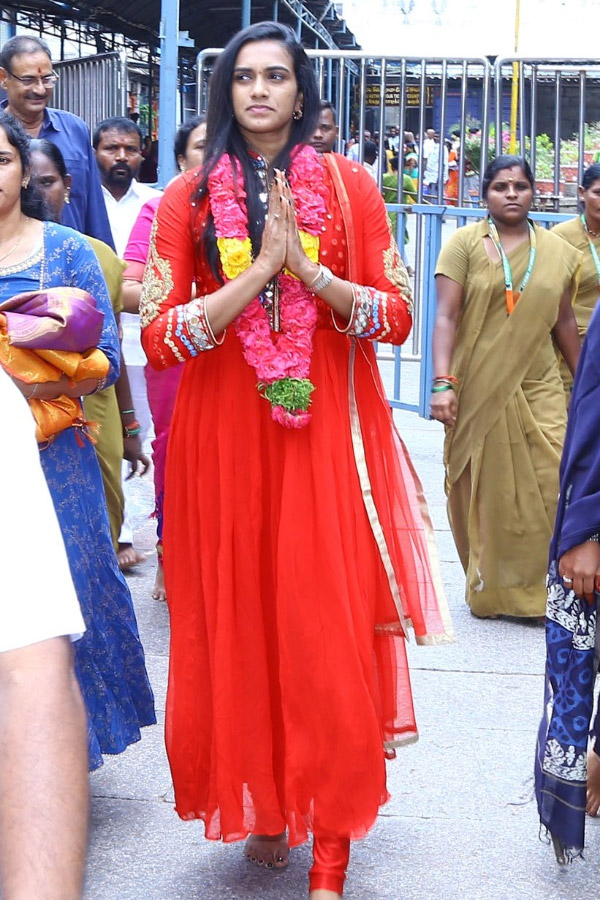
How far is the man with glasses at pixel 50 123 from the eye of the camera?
618 cm

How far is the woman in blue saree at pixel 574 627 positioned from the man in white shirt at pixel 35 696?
202 centimetres

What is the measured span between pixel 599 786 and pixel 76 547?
1.56 m

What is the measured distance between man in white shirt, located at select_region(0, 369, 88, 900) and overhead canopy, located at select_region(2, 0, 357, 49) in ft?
54.3

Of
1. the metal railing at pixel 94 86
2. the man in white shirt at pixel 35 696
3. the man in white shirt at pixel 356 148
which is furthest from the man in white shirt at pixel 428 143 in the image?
the man in white shirt at pixel 35 696

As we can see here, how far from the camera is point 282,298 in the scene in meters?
3.55

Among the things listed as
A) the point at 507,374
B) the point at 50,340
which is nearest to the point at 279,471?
the point at 50,340

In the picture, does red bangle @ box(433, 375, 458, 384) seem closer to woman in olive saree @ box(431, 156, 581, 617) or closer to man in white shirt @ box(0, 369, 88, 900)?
woman in olive saree @ box(431, 156, 581, 617)

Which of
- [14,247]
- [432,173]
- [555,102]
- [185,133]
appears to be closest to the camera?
[14,247]

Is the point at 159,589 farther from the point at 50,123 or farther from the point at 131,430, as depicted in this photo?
the point at 50,123

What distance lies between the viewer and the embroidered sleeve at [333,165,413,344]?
3.50 meters

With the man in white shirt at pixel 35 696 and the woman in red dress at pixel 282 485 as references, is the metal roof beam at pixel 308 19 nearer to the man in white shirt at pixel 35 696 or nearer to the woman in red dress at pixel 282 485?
the woman in red dress at pixel 282 485

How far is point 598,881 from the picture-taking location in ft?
12.1

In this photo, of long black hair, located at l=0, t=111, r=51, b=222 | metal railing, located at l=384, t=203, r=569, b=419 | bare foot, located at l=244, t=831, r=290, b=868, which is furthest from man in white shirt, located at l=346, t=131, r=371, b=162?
bare foot, located at l=244, t=831, r=290, b=868

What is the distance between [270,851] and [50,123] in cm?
368
